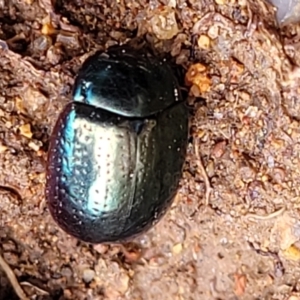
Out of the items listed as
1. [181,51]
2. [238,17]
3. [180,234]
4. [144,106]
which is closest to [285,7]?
Answer: [238,17]

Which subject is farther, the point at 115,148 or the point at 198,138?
the point at 198,138

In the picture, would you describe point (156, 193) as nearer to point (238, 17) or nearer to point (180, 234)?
point (180, 234)

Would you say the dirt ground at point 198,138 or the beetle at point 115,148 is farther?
the dirt ground at point 198,138

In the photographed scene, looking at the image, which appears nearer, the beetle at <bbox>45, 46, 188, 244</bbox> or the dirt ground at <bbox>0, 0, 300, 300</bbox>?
the beetle at <bbox>45, 46, 188, 244</bbox>
